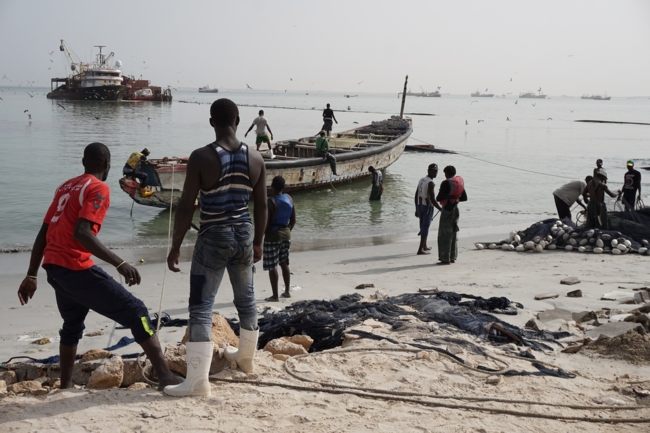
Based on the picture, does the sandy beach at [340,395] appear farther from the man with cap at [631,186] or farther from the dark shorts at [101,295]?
the man with cap at [631,186]

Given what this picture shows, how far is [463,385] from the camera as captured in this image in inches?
167

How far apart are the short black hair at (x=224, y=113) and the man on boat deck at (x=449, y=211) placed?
19.6 feet

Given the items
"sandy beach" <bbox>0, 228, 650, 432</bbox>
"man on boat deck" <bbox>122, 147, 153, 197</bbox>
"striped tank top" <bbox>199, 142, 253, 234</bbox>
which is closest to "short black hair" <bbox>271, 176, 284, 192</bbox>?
"sandy beach" <bbox>0, 228, 650, 432</bbox>

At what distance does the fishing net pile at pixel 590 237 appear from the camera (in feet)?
34.3

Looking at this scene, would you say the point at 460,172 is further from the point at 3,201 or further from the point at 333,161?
the point at 3,201

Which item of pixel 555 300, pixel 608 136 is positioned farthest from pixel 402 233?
pixel 608 136

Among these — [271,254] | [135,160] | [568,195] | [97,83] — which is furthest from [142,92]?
[271,254]

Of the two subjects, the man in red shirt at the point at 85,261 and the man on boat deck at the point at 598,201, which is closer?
the man in red shirt at the point at 85,261

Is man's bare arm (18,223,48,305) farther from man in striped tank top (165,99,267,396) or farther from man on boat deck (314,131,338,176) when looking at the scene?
man on boat deck (314,131,338,176)

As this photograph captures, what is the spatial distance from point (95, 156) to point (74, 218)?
0.40 m

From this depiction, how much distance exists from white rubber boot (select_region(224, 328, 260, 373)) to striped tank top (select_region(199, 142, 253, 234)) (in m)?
0.76

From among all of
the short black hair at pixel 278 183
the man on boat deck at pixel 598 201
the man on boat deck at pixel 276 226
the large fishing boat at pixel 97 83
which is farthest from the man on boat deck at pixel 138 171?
the large fishing boat at pixel 97 83

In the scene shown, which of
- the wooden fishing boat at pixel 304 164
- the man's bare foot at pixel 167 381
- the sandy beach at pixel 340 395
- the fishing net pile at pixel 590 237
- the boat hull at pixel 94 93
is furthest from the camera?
the boat hull at pixel 94 93

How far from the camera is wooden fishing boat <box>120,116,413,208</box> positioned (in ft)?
49.0
